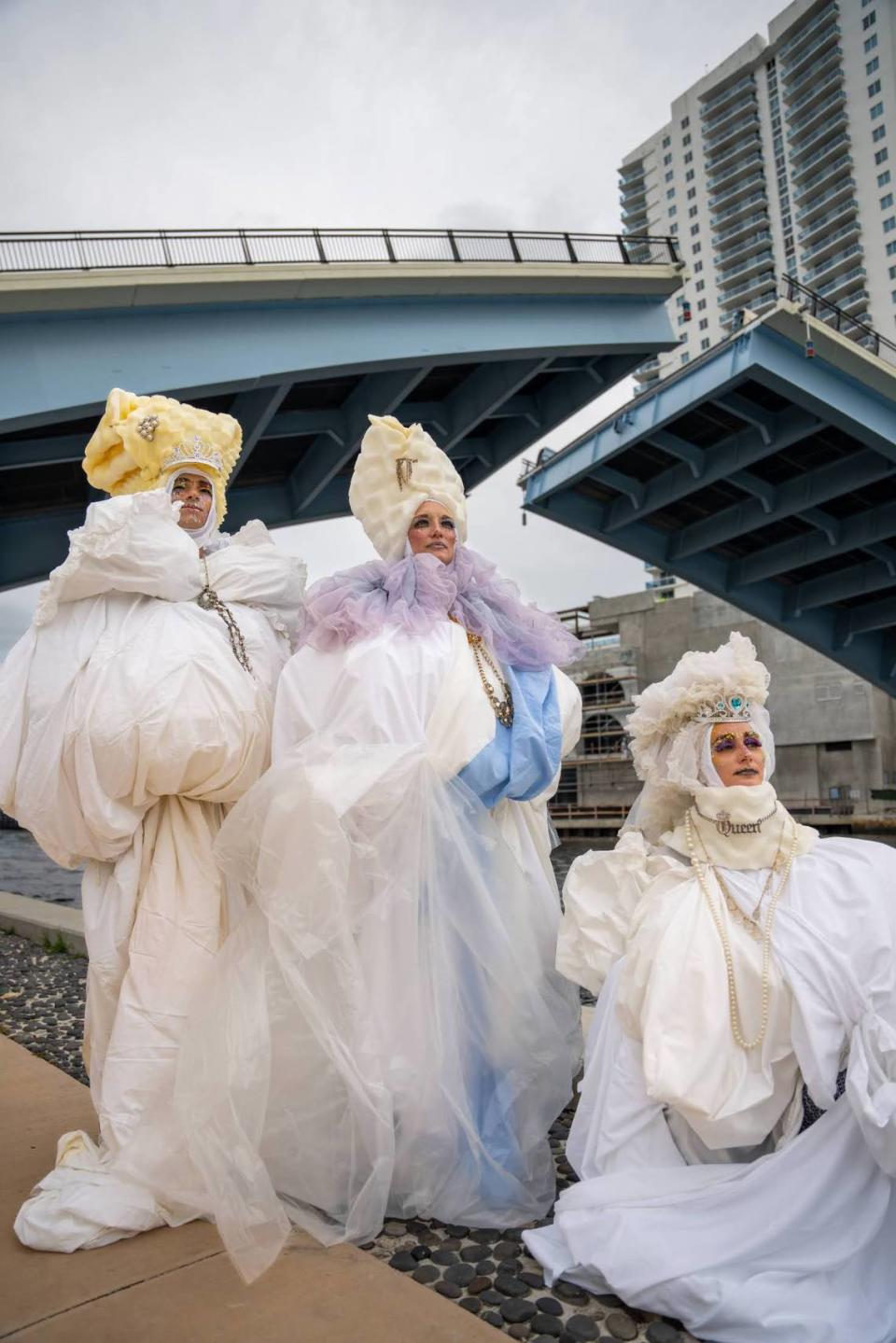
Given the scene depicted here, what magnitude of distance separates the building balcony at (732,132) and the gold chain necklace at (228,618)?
3294 inches

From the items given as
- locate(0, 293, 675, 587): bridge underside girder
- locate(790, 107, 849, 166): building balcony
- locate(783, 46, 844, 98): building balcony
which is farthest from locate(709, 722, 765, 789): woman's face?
locate(783, 46, 844, 98): building balcony

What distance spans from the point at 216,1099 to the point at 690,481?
12.5 metres

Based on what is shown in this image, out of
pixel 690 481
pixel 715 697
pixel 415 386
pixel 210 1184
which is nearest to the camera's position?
pixel 210 1184

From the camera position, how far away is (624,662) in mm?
32344

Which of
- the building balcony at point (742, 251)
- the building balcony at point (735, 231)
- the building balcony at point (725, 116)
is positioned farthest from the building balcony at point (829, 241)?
the building balcony at point (725, 116)

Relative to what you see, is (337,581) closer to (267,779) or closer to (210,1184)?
(267,779)

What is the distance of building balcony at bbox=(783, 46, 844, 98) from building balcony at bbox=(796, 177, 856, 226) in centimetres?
786

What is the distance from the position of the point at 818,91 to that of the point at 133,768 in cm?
7976

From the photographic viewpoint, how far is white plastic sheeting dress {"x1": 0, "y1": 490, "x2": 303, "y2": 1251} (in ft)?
6.96

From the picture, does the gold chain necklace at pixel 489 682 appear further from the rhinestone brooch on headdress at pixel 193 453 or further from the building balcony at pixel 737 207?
the building balcony at pixel 737 207

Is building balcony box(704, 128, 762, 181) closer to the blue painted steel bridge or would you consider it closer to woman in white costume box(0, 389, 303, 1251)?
the blue painted steel bridge

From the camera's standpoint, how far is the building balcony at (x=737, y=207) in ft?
231

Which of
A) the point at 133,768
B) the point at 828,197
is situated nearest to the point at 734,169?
the point at 828,197

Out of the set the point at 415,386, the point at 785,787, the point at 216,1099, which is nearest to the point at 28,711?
the point at 216,1099
